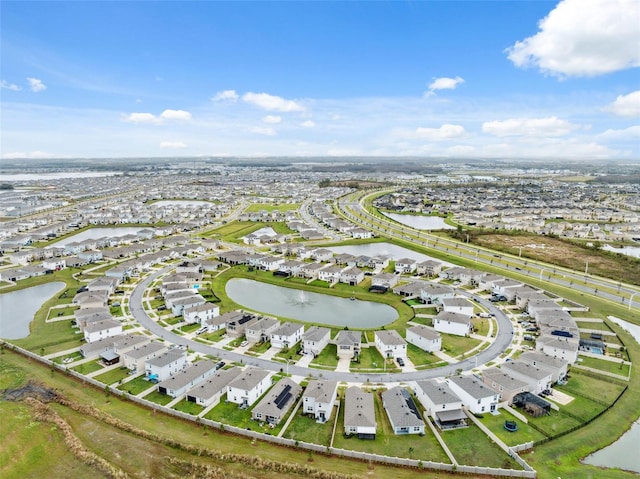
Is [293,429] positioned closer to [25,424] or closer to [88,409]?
[88,409]

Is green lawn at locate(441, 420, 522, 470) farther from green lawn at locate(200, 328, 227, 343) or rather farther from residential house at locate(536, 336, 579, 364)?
green lawn at locate(200, 328, 227, 343)

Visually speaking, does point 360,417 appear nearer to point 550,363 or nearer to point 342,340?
point 342,340

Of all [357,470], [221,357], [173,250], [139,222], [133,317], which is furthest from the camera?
[139,222]

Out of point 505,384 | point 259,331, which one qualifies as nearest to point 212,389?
point 259,331

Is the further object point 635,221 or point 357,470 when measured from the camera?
point 635,221

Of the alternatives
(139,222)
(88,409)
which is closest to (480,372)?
(88,409)

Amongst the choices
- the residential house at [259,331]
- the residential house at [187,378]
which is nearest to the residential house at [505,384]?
the residential house at [259,331]
